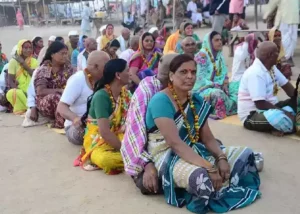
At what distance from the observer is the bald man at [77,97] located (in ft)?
15.0

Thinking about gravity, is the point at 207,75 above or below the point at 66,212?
above

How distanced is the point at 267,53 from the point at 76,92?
7.01 feet

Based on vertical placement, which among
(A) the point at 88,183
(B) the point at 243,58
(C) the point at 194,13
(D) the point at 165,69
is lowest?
(A) the point at 88,183

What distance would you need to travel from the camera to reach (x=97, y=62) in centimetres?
450

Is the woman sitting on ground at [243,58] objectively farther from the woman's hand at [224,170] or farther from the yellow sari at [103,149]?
the woman's hand at [224,170]

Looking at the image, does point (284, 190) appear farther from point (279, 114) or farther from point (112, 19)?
point (112, 19)

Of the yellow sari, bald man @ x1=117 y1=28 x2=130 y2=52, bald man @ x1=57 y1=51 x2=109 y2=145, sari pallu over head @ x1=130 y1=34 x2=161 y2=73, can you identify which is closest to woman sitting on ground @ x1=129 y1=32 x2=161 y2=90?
sari pallu over head @ x1=130 y1=34 x2=161 y2=73

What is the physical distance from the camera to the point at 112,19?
29172 mm

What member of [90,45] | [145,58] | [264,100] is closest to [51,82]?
[145,58]

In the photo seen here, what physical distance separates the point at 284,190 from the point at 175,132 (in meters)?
1.01

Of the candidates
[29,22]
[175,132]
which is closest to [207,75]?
[175,132]

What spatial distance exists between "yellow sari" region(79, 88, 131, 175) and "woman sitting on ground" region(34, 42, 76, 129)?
1635 millimetres

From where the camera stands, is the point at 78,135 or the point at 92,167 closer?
the point at 92,167

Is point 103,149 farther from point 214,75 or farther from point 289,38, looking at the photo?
point 289,38
